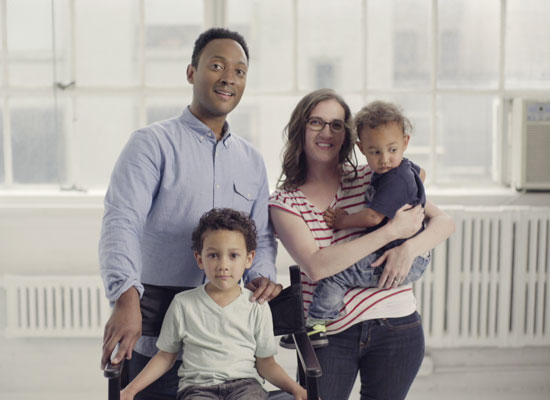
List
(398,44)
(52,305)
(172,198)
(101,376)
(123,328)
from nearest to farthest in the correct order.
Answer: (123,328), (172,198), (52,305), (101,376), (398,44)

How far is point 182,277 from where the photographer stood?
73.6 inches

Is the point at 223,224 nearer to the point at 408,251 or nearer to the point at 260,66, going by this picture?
the point at 408,251

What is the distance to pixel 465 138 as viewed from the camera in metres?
3.48

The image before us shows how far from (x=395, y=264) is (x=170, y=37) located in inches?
83.9

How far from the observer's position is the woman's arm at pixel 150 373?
164 cm

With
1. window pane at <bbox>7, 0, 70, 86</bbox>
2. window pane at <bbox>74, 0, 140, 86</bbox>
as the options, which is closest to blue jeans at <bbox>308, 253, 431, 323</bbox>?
window pane at <bbox>74, 0, 140, 86</bbox>

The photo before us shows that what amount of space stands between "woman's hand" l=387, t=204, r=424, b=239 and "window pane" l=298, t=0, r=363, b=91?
1659 millimetres

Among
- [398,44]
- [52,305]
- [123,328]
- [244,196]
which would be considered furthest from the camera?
[398,44]

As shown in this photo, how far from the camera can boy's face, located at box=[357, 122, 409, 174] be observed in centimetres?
183

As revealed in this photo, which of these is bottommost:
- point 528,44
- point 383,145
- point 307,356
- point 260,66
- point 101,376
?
point 101,376

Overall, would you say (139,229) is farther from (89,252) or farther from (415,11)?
(415,11)

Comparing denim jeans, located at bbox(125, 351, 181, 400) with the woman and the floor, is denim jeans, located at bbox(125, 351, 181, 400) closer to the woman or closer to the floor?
the woman

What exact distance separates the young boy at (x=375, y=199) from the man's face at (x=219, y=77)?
15.1 inches

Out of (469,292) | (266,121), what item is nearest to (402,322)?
(469,292)
